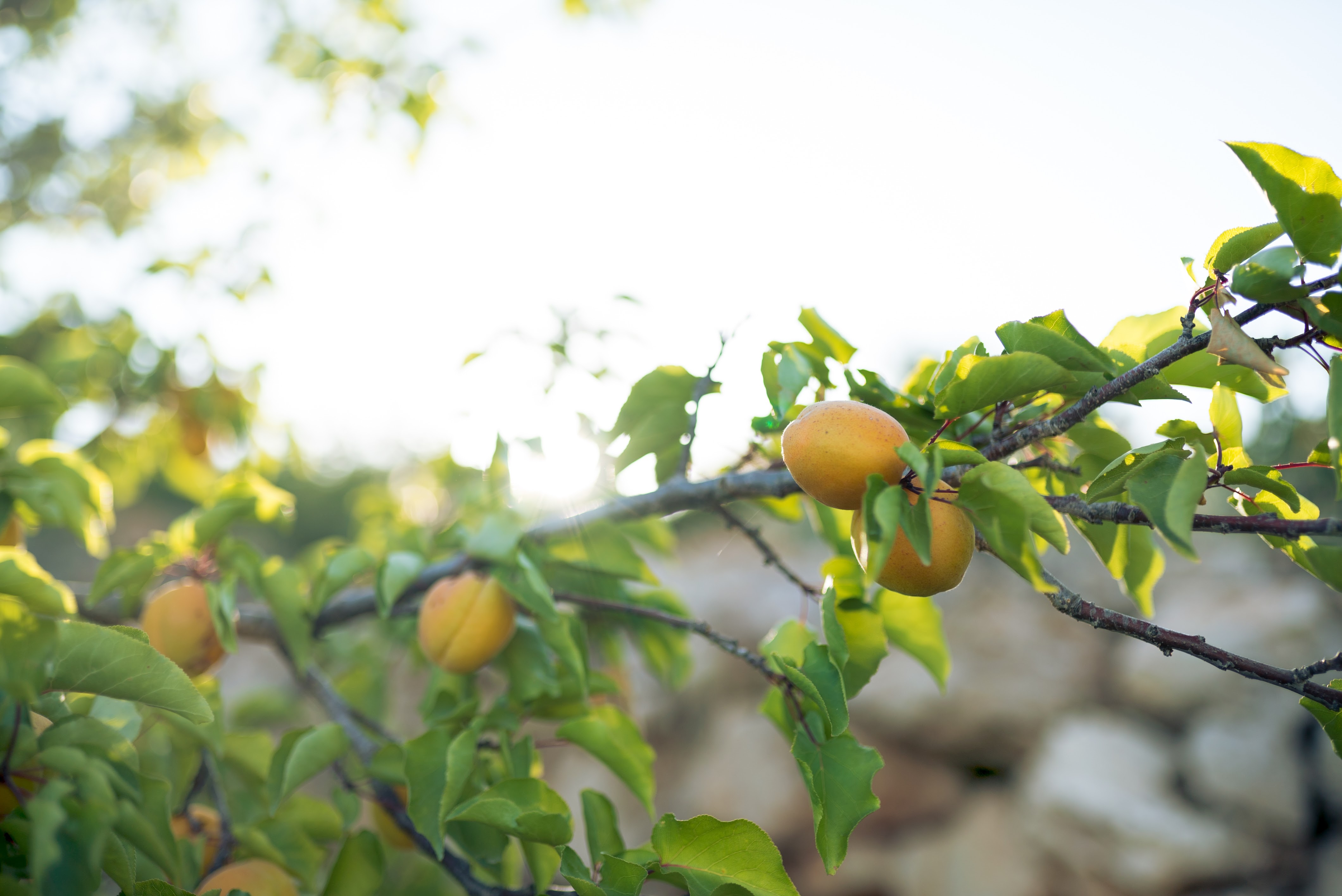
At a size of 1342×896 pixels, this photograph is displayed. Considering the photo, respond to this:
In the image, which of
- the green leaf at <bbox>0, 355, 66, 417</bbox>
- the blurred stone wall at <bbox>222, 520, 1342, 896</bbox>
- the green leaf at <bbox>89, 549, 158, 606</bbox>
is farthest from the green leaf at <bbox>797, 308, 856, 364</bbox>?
the blurred stone wall at <bbox>222, 520, 1342, 896</bbox>

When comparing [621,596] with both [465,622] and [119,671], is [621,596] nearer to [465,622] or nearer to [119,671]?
[465,622]

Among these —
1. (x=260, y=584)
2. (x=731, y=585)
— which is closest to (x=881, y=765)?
(x=260, y=584)

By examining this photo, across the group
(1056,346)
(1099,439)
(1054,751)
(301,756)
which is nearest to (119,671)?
(301,756)

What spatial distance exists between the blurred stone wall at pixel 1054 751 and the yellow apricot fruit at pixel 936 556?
1.82 meters

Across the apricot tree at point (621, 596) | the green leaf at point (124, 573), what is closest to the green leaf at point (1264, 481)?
the apricot tree at point (621, 596)

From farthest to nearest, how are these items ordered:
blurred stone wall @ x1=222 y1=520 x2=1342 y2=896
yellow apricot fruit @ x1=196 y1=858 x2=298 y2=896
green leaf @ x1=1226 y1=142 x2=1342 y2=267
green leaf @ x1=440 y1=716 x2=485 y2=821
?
blurred stone wall @ x1=222 y1=520 x2=1342 y2=896
yellow apricot fruit @ x1=196 y1=858 x2=298 y2=896
green leaf @ x1=440 y1=716 x2=485 y2=821
green leaf @ x1=1226 y1=142 x2=1342 y2=267

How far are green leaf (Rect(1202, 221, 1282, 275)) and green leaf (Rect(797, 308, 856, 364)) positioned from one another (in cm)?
37

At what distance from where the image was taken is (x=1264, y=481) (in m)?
0.63

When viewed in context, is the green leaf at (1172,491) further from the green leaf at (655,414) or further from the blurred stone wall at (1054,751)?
the blurred stone wall at (1054,751)

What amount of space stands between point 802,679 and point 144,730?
3.74 ft

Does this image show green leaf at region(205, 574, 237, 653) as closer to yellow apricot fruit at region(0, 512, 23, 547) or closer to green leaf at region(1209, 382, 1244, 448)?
yellow apricot fruit at region(0, 512, 23, 547)

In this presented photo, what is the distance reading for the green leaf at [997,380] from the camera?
0.64 meters

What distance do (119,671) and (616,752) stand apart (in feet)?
1.88

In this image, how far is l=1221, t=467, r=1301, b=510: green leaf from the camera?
2.08 ft
